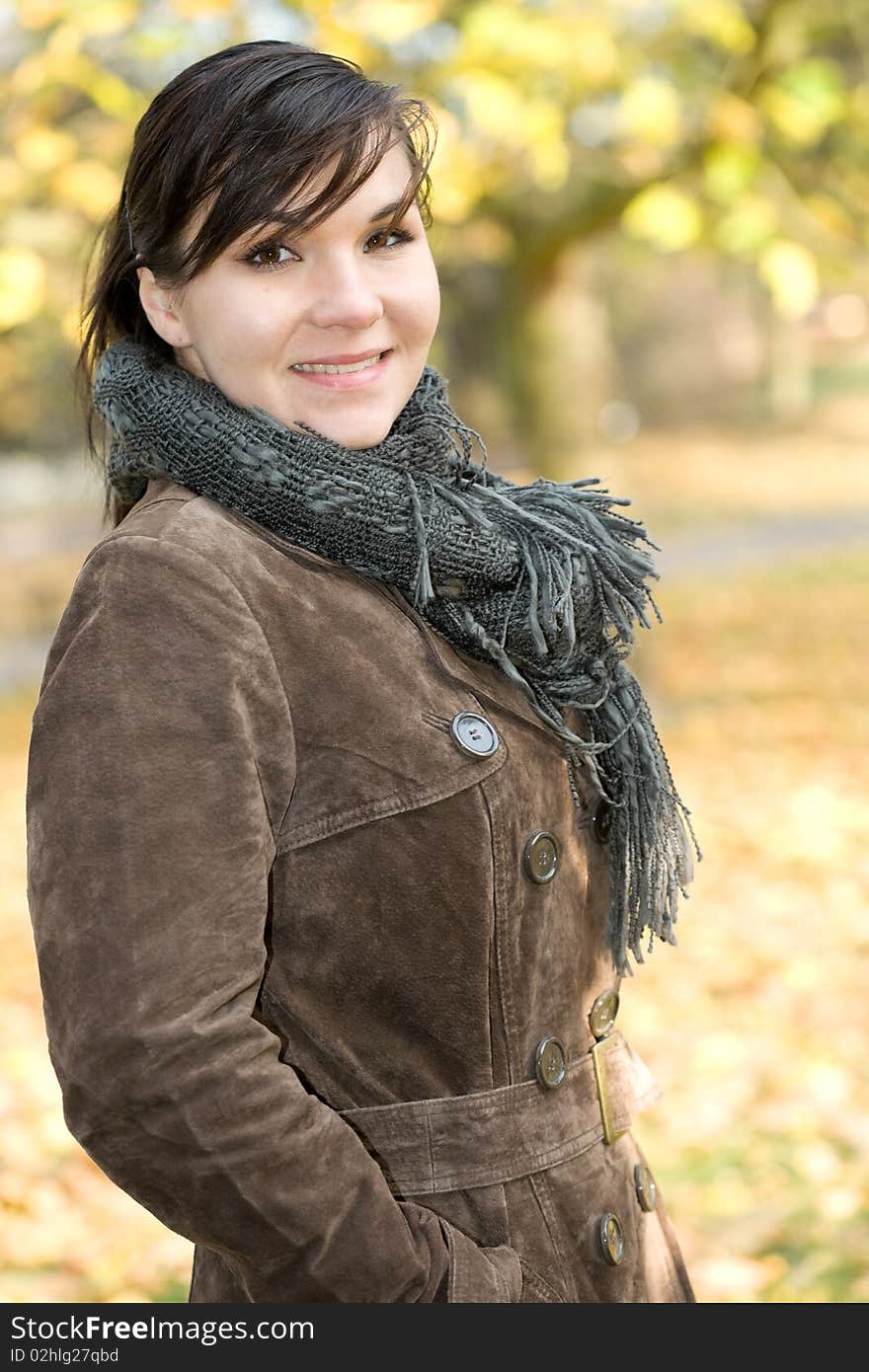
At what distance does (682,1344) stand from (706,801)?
6.22 metres

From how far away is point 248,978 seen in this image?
1.42 metres

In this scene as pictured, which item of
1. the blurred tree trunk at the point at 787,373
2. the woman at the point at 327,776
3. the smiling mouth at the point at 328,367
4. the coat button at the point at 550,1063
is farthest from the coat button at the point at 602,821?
the blurred tree trunk at the point at 787,373

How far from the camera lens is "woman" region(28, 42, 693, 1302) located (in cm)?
138

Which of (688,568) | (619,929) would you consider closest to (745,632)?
(688,568)

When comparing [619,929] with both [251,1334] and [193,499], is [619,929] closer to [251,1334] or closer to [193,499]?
[251,1334]

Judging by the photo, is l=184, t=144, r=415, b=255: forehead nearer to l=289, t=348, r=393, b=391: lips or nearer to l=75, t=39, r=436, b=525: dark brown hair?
l=75, t=39, r=436, b=525: dark brown hair

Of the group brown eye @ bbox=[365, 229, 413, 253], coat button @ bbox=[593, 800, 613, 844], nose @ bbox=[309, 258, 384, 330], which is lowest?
coat button @ bbox=[593, 800, 613, 844]

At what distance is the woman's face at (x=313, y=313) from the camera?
164 centimetres

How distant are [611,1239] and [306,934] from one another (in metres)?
0.58

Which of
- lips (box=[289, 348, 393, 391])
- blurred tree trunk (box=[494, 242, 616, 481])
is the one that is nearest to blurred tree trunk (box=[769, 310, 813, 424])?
blurred tree trunk (box=[494, 242, 616, 481])

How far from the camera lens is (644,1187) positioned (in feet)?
6.23

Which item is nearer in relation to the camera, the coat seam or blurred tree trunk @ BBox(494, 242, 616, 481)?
the coat seam

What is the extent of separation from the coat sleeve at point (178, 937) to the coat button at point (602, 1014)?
44 centimetres

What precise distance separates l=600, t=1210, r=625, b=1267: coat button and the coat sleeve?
375mm
